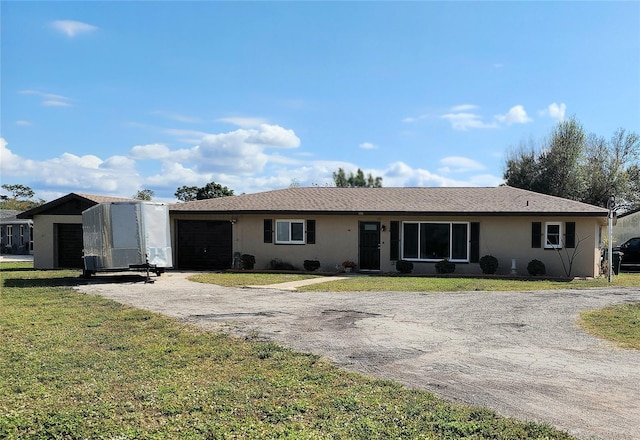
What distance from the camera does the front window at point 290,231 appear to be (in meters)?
22.9

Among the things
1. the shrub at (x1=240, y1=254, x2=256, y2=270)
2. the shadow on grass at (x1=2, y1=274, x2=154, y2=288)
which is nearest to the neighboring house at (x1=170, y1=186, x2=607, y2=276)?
the shrub at (x1=240, y1=254, x2=256, y2=270)

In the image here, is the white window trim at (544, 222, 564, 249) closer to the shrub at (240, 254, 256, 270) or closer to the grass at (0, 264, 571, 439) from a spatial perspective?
the shrub at (240, 254, 256, 270)

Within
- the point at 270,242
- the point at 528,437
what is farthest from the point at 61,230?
the point at 528,437

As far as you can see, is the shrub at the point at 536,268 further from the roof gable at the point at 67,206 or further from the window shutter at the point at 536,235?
the roof gable at the point at 67,206

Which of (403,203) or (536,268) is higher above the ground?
(403,203)

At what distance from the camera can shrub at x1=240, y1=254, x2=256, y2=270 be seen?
2256cm

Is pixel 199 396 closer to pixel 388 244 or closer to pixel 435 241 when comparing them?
pixel 388 244

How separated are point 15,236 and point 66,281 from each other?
96.0 ft

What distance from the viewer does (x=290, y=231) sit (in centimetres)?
2294

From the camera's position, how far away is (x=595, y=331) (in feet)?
29.9

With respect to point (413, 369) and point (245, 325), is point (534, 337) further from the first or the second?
point (245, 325)

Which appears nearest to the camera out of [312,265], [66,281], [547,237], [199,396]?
[199,396]

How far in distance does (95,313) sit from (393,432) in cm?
786

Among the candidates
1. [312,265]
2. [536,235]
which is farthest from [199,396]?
[536,235]
